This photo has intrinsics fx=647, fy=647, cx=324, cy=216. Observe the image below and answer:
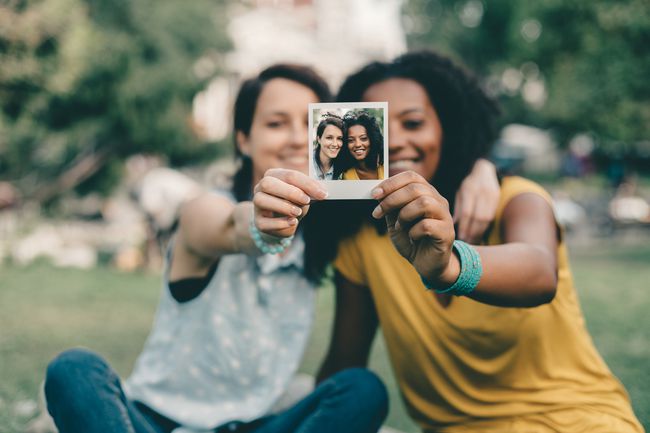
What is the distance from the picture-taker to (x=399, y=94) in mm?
2301

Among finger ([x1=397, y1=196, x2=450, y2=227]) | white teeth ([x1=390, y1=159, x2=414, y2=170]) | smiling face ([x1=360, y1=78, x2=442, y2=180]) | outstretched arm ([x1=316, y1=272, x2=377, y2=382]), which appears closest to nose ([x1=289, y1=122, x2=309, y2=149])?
smiling face ([x1=360, y1=78, x2=442, y2=180])

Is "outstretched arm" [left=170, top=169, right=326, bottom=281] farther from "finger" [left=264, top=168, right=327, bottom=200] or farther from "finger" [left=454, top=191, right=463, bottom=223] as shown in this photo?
"finger" [left=454, top=191, right=463, bottom=223]

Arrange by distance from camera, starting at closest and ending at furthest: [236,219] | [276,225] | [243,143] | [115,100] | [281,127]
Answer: [276,225] < [236,219] < [281,127] < [243,143] < [115,100]

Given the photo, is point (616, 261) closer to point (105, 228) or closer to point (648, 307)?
point (648, 307)

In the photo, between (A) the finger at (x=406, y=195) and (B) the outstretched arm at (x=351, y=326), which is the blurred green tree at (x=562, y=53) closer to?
(B) the outstretched arm at (x=351, y=326)

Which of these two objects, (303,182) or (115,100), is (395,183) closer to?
(303,182)

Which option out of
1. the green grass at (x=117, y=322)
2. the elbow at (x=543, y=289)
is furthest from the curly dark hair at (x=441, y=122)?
the green grass at (x=117, y=322)

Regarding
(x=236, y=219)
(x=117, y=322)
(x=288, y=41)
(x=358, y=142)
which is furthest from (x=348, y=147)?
(x=288, y=41)

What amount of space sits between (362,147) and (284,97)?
0.96 m

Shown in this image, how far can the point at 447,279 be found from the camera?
63.6 inches

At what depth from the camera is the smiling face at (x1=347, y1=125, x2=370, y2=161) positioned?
5.46 feet

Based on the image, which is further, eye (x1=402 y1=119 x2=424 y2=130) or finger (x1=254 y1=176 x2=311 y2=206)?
eye (x1=402 y1=119 x2=424 y2=130)

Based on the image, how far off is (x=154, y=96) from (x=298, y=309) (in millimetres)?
11036

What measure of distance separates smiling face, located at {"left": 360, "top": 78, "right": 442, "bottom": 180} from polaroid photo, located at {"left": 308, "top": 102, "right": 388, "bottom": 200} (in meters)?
0.54
